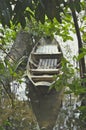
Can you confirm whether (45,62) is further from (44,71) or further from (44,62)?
(44,71)

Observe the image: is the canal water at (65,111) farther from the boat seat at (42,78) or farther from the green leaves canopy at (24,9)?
the green leaves canopy at (24,9)

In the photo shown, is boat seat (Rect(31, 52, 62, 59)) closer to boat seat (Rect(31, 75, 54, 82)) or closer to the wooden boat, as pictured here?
the wooden boat

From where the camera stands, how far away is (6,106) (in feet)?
17.1

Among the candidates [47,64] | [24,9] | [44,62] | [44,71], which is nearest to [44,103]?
→ [44,71]

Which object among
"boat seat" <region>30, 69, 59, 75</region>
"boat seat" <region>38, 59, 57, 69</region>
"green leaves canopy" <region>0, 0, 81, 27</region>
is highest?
"green leaves canopy" <region>0, 0, 81, 27</region>

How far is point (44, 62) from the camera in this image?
7.59 meters

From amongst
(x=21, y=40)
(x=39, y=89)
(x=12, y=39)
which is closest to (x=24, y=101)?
(x=39, y=89)

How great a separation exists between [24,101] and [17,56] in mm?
1361

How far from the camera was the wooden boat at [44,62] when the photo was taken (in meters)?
6.49

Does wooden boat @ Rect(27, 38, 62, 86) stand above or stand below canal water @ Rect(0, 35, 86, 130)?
above

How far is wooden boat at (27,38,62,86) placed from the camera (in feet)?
21.3

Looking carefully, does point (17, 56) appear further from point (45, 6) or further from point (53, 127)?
point (45, 6)

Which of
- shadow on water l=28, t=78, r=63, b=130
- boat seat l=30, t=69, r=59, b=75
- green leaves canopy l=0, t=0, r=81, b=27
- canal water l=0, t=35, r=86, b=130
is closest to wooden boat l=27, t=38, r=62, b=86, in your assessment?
boat seat l=30, t=69, r=59, b=75

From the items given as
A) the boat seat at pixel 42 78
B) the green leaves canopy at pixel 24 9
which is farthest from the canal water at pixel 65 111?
the green leaves canopy at pixel 24 9
